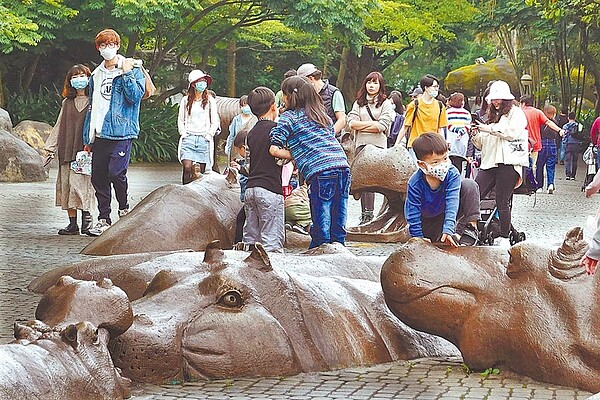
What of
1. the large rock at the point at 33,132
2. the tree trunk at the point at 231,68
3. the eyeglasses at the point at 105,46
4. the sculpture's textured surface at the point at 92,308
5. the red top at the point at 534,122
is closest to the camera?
the sculpture's textured surface at the point at 92,308

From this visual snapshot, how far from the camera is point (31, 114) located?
29.7m

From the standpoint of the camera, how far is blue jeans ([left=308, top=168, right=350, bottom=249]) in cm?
933

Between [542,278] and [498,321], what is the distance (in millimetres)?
305

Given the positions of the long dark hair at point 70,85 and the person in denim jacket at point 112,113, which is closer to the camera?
the person in denim jacket at point 112,113


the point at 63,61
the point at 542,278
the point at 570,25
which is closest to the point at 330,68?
the point at 570,25

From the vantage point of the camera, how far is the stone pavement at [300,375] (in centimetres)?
551

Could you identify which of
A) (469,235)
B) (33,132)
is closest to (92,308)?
(469,235)

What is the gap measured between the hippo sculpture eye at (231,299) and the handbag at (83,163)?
6.73 meters

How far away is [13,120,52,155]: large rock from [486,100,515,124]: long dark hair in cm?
1518

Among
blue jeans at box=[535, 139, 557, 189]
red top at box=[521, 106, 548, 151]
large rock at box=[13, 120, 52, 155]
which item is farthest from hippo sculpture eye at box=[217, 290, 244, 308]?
large rock at box=[13, 120, 52, 155]

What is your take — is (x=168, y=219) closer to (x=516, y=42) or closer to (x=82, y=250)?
(x=82, y=250)

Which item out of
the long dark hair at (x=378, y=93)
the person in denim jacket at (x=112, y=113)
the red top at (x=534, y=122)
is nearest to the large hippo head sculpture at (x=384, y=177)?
the long dark hair at (x=378, y=93)

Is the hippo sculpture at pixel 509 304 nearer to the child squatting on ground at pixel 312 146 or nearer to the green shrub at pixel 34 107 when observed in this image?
the child squatting on ground at pixel 312 146

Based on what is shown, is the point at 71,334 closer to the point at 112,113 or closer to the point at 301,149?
the point at 301,149
